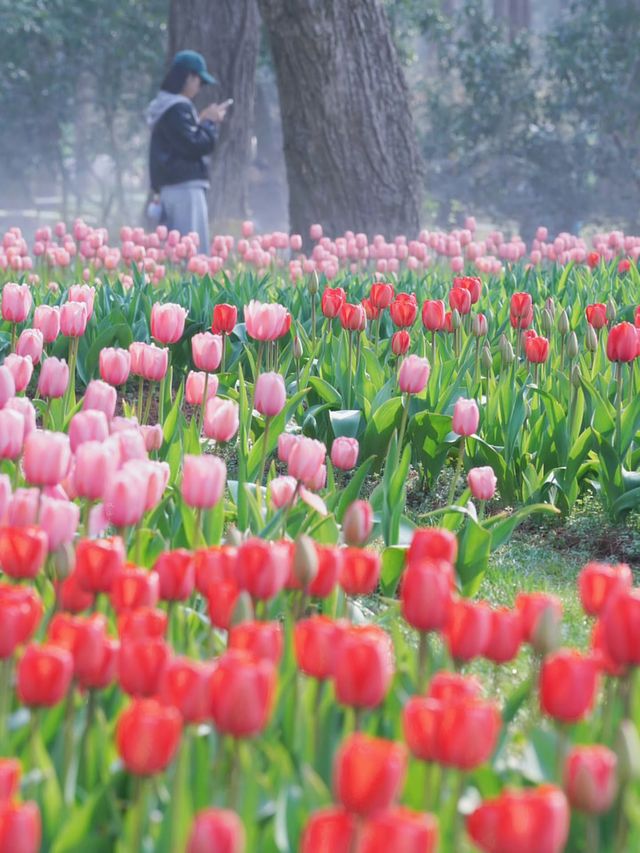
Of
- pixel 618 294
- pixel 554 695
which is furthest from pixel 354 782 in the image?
pixel 618 294

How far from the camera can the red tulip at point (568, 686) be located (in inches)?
62.2

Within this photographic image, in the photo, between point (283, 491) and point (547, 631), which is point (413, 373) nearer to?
point (283, 491)

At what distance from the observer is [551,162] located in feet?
70.3


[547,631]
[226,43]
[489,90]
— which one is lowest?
[547,631]

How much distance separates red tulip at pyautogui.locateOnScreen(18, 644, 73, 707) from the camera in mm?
1576

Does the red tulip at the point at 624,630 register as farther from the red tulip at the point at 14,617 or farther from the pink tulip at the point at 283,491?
the pink tulip at the point at 283,491

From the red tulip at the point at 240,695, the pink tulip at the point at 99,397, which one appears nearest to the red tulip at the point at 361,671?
the red tulip at the point at 240,695

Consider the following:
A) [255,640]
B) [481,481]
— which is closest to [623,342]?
[481,481]

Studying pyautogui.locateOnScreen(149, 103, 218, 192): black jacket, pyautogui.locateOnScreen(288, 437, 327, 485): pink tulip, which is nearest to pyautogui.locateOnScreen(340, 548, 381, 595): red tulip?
pyautogui.locateOnScreen(288, 437, 327, 485): pink tulip

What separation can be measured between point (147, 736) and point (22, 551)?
676mm

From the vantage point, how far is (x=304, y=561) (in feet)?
6.65

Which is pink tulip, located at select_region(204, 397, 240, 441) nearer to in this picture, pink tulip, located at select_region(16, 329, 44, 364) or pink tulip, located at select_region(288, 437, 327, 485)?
pink tulip, located at select_region(288, 437, 327, 485)

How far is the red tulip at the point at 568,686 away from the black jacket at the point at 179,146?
10123 mm

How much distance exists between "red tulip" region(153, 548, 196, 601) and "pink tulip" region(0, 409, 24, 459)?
610mm
